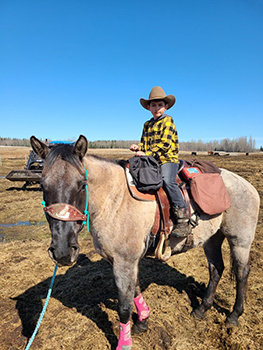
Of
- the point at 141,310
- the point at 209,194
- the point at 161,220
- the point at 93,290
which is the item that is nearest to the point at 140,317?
the point at 141,310

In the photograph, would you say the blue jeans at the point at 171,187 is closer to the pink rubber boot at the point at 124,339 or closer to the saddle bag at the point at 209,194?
the saddle bag at the point at 209,194

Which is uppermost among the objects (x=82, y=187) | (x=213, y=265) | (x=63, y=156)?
(x=63, y=156)

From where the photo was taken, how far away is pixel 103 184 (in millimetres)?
2502

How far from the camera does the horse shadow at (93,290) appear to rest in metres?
3.31

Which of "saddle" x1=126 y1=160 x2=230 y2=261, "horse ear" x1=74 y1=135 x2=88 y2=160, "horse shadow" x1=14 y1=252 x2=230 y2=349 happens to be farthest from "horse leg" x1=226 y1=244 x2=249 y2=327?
"horse ear" x1=74 y1=135 x2=88 y2=160

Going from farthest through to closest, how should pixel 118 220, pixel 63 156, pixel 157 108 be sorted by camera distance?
pixel 157 108, pixel 118 220, pixel 63 156

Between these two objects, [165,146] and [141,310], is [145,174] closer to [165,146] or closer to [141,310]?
[165,146]

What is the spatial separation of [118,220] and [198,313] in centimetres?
231

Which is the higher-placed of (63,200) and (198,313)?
(63,200)

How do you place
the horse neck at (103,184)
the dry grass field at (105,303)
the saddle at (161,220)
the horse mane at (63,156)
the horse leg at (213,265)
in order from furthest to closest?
the horse leg at (213,265)
the dry grass field at (105,303)
the saddle at (161,220)
the horse neck at (103,184)
the horse mane at (63,156)

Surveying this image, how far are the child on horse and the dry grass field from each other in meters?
1.54

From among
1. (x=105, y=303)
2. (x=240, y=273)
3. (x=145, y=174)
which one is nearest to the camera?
(x=145, y=174)

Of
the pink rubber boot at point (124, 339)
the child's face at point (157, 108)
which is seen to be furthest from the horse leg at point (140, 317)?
the child's face at point (157, 108)

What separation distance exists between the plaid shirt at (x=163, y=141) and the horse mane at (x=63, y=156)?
48.6 inches
